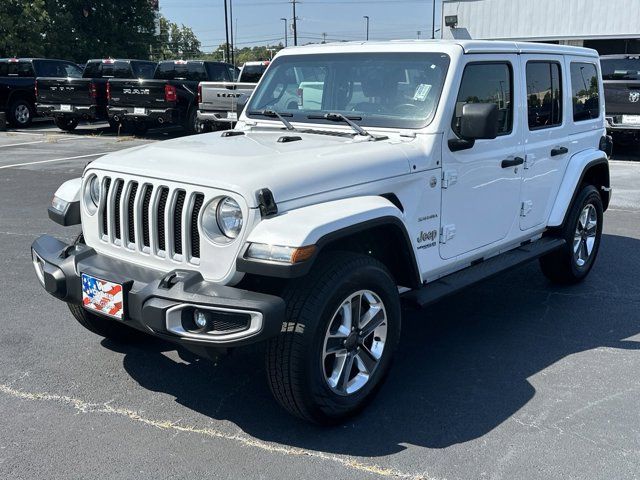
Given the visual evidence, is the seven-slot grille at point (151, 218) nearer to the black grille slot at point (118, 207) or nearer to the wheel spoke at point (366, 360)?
the black grille slot at point (118, 207)

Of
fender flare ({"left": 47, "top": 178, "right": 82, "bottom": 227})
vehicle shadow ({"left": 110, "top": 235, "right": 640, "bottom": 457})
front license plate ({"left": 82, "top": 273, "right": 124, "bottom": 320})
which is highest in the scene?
fender flare ({"left": 47, "top": 178, "right": 82, "bottom": 227})

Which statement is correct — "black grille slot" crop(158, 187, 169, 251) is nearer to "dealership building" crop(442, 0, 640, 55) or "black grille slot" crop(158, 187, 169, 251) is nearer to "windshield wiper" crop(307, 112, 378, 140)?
"windshield wiper" crop(307, 112, 378, 140)

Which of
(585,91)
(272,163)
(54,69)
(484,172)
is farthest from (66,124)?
(272,163)

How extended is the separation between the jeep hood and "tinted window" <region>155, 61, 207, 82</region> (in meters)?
14.7

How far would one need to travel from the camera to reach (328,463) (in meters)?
3.22

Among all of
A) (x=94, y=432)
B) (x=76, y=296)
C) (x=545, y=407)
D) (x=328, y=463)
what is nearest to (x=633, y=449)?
(x=545, y=407)

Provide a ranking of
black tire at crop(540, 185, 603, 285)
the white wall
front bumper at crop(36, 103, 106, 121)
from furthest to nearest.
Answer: the white wall, front bumper at crop(36, 103, 106, 121), black tire at crop(540, 185, 603, 285)

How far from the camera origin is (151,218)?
3.45m

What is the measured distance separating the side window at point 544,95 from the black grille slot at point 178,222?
9.08ft

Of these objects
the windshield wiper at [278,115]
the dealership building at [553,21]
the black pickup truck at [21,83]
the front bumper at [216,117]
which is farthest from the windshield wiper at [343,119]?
the dealership building at [553,21]

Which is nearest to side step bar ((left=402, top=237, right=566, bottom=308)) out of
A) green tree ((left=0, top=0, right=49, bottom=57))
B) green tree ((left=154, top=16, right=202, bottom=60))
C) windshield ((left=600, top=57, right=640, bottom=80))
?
windshield ((left=600, top=57, right=640, bottom=80))

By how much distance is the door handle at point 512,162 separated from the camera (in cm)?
464

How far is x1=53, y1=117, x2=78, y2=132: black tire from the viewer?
19219 millimetres

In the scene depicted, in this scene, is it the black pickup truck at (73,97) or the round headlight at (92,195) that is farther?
the black pickup truck at (73,97)
